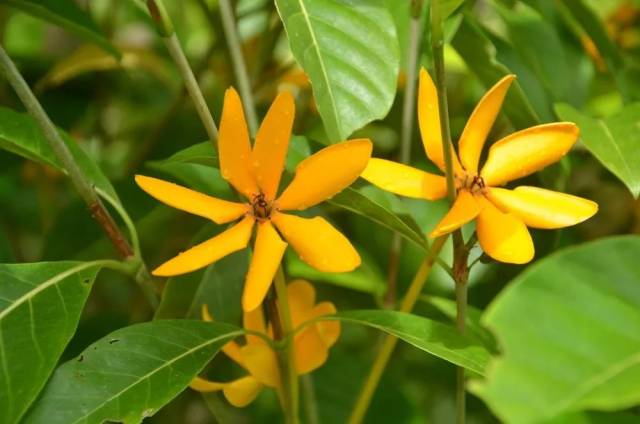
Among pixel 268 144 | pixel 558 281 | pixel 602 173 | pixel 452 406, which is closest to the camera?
pixel 558 281

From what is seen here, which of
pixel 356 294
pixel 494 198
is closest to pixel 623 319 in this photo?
pixel 494 198

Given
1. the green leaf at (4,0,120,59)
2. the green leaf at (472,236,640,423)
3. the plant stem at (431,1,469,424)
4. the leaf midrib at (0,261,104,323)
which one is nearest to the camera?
the green leaf at (472,236,640,423)

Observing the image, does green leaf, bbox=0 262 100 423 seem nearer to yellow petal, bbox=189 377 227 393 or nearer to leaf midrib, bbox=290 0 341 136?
yellow petal, bbox=189 377 227 393

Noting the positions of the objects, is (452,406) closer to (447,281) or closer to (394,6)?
(447,281)

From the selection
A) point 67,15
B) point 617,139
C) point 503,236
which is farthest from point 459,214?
point 67,15

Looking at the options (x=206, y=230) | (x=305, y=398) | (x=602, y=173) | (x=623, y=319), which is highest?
(x=602, y=173)

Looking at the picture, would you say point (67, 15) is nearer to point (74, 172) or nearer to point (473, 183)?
point (74, 172)

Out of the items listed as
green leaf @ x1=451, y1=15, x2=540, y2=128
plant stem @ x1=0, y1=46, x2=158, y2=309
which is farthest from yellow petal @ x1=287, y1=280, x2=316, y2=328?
green leaf @ x1=451, y1=15, x2=540, y2=128
